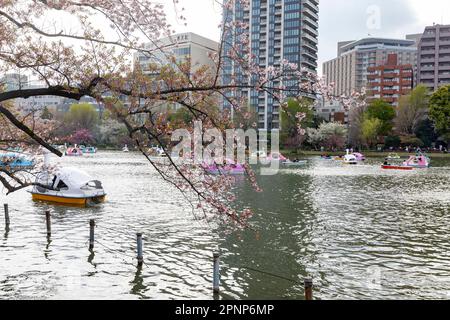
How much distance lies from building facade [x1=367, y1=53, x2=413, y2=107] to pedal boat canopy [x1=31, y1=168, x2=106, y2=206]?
113 metres

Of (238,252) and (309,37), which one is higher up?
(309,37)

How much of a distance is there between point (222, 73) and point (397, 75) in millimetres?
132842

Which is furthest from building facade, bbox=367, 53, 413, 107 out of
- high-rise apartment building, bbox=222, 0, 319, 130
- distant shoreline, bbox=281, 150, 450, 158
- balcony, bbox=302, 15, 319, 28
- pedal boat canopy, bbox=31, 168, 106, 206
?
pedal boat canopy, bbox=31, 168, 106, 206

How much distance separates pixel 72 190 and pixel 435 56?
134m

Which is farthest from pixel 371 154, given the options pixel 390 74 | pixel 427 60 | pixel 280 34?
pixel 280 34

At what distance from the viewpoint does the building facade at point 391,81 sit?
418 ft

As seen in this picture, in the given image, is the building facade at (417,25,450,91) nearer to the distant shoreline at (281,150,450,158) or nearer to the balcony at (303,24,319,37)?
the balcony at (303,24,319,37)

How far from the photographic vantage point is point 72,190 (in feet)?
88.3

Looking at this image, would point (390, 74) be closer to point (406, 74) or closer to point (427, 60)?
point (406, 74)

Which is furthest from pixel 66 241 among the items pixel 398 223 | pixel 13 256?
pixel 398 223

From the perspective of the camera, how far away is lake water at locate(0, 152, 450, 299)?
41.5 feet

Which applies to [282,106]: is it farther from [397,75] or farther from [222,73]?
[397,75]

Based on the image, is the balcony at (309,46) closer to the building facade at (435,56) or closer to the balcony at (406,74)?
the balcony at (406,74)
